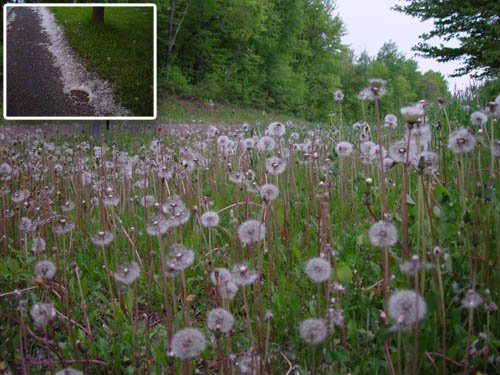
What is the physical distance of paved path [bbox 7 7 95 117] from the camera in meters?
4.20

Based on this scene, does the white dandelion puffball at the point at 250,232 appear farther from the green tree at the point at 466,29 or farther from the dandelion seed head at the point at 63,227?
the green tree at the point at 466,29

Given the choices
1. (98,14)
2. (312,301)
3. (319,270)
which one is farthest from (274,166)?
(98,14)

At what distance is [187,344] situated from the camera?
102 cm

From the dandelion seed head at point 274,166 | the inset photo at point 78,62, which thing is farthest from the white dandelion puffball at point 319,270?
the inset photo at point 78,62

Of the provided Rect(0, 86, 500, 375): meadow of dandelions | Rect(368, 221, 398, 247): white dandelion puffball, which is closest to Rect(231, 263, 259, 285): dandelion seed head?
Rect(0, 86, 500, 375): meadow of dandelions

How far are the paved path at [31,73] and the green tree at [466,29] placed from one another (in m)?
11.0

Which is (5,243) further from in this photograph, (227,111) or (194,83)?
(194,83)

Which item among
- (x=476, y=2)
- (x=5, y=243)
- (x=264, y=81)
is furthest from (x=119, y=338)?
(x=264, y=81)

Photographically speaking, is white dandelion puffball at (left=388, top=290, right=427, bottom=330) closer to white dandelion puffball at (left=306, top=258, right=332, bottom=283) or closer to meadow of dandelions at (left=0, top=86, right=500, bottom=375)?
meadow of dandelions at (left=0, top=86, right=500, bottom=375)

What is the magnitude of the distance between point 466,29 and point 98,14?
12.2 metres

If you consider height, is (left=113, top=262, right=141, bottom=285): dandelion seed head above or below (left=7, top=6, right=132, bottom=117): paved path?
below

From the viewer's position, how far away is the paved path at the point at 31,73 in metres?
4.20

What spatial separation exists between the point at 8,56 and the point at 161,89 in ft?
60.8

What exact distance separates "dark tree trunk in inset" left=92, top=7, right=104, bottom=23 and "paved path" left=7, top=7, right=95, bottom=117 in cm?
65
